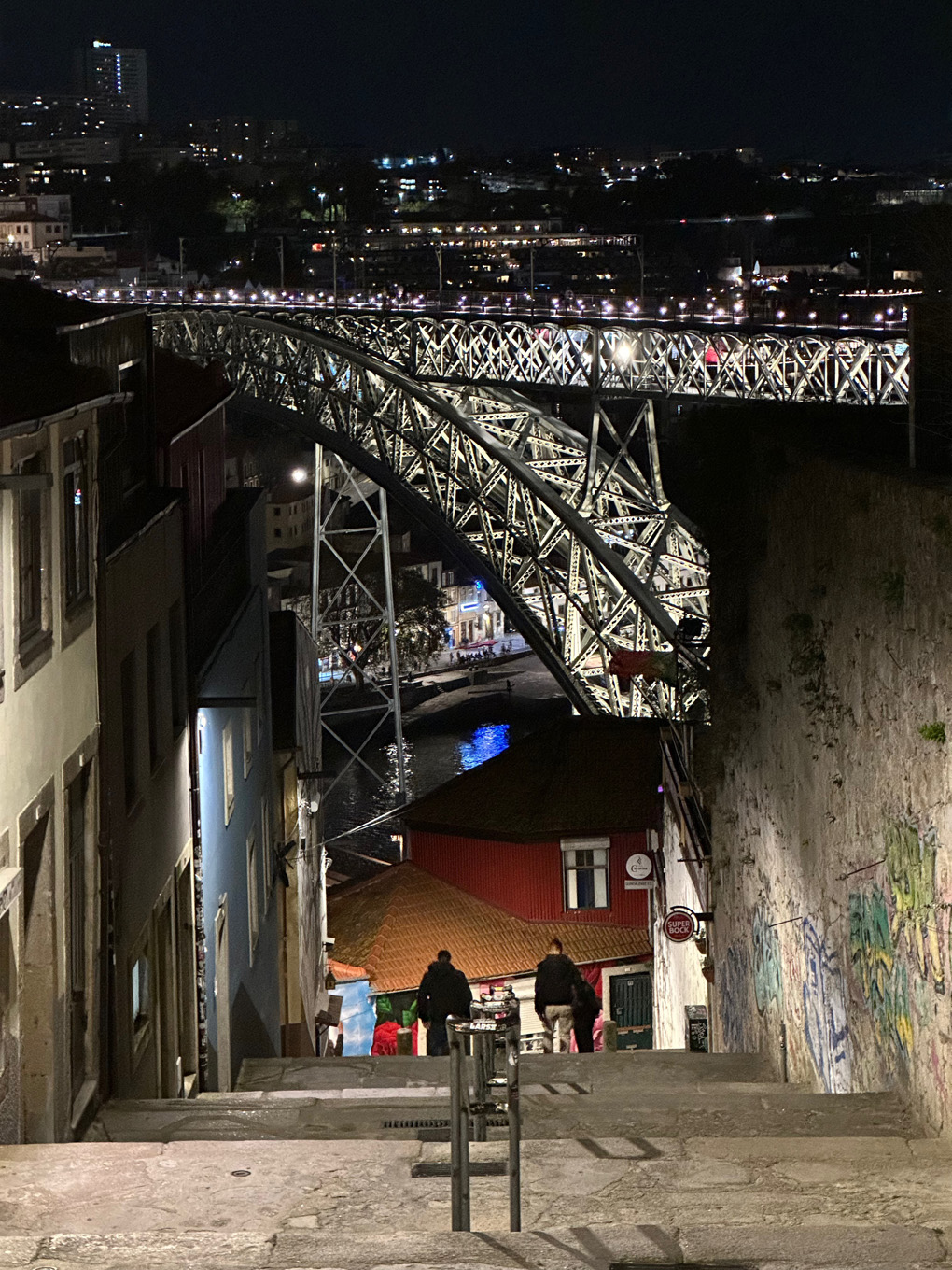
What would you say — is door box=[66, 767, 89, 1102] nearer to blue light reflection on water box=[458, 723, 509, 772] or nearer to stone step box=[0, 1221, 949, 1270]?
stone step box=[0, 1221, 949, 1270]

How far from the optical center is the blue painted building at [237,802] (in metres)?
9.97

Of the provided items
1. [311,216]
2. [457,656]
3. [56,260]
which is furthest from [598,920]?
[457,656]

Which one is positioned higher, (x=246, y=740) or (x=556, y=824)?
(x=246, y=740)

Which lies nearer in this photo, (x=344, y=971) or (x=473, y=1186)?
(x=473, y=1186)

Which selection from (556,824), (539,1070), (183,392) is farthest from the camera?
(556,824)

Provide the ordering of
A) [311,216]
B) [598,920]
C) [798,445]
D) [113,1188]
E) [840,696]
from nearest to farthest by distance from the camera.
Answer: [113,1188] → [840,696] → [798,445] → [598,920] → [311,216]

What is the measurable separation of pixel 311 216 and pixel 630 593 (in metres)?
44.5

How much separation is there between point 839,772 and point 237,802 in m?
5.27

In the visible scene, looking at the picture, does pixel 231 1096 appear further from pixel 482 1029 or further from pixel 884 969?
pixel 482 1029

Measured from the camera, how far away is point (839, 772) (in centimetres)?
761

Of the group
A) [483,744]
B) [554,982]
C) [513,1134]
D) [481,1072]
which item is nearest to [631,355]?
[554,982]

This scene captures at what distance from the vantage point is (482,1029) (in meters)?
4.27

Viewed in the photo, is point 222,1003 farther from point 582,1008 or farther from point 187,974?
point 582,1008

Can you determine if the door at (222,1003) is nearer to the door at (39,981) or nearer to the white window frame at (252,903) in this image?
the white window frame at (252,903)
